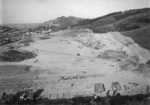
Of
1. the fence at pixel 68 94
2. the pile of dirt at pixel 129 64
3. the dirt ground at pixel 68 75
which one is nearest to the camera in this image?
the fence at pixel 68 94

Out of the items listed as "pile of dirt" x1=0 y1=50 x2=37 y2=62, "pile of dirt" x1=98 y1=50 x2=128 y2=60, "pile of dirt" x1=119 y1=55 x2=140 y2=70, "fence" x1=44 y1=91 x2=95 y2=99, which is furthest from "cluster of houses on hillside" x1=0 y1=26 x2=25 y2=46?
"pile of dirt" x1=119 y1=55 x2=140 y2=70

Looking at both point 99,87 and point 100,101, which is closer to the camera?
point 100,101

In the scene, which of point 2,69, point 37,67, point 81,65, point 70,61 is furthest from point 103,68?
point 2,69

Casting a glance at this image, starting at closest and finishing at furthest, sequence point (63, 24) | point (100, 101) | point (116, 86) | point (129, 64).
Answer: point (100, 101)
point (116, 86)
point (129, 64)
point (63, 24)

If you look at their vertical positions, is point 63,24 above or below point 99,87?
above

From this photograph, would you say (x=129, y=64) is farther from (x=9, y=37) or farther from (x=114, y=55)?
(x=9, y=37)

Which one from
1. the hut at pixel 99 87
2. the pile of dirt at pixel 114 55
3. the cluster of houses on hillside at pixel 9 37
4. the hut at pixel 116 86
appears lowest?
the hut at pixel 99 87

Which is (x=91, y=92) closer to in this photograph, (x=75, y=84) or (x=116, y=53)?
(x=75, y=84)

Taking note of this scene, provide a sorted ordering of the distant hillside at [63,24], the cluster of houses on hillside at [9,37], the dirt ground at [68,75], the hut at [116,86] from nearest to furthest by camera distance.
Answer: the hut at [116,86]
the dirt ground at [68,75]
the cluster of houses on hillside at [9,37]
the distant hillside at [63,24]

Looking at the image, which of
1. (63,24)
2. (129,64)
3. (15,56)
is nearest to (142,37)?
(129,64)

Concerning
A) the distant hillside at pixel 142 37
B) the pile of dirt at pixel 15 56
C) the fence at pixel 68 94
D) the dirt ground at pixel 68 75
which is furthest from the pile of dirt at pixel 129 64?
the pile of dirt at pixel 15 56

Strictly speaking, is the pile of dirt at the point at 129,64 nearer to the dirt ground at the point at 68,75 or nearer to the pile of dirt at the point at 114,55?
the dirt ground at the point at 68,75

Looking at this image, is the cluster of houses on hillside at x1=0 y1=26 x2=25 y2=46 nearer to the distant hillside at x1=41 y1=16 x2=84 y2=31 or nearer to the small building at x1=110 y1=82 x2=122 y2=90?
the distant hillside at x1=41 y1=16 x2=84 y2=31
